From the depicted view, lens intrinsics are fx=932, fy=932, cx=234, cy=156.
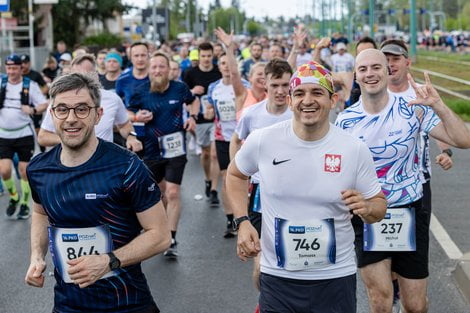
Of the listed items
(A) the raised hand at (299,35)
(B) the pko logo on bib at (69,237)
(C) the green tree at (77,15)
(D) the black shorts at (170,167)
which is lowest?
(D) the black shorts at (170,167)

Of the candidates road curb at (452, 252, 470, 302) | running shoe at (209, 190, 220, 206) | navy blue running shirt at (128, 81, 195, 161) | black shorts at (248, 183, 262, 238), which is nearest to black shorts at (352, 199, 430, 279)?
black shorts at (248, 183, 262, 238)

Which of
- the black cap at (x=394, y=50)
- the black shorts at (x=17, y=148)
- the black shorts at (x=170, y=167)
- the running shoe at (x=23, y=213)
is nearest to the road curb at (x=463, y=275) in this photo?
the black cap at (x=394, y=50)

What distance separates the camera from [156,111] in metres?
9.37

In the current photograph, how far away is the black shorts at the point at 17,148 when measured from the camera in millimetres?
11242

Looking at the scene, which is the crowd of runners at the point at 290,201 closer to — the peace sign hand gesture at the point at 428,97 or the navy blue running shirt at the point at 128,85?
the peace sign hand gesture at the point at 428,97

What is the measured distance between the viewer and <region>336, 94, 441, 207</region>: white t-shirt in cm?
567

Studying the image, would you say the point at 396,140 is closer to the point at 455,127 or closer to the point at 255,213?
the point at 455,127

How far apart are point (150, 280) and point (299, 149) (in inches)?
148

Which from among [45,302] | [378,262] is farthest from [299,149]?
[45,302]

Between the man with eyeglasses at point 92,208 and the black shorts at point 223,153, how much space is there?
613cm

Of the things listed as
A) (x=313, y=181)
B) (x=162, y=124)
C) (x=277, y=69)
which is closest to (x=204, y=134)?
(x=162, y=124)

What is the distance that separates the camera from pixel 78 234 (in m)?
4.27

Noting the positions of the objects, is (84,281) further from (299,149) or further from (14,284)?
(14,284)

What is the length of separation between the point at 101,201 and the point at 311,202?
1.01 meters
